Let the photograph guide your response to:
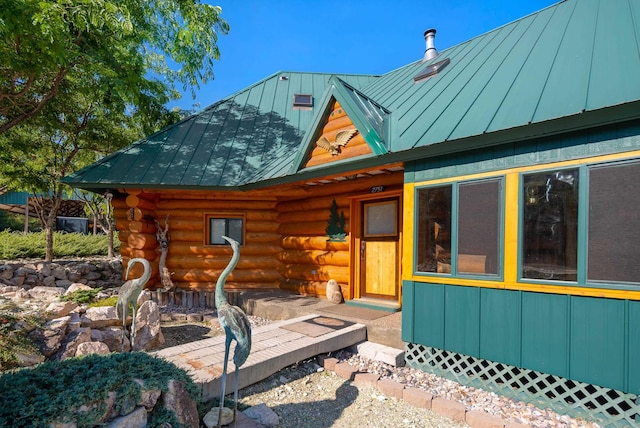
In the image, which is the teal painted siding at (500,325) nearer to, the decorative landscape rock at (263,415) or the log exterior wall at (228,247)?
the decorative landscape rock at (263,415)

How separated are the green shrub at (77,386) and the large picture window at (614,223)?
14.2 ft

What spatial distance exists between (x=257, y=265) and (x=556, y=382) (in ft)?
21.9

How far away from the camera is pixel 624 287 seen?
325 cm

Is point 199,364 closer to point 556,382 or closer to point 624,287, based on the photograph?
point 556,382

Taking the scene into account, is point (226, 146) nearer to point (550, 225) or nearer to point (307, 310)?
point (307, 310)

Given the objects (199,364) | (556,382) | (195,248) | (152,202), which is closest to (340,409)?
(199,364)

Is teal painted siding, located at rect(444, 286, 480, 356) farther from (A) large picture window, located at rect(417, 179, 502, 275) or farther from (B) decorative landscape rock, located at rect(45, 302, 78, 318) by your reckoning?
(B) decorative landscape rock, located at rect(45, 302, 78, 318)

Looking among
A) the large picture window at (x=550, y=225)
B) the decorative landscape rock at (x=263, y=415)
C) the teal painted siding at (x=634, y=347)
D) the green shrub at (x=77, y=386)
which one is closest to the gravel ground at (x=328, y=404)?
the decorative landscape rock at (x=263, y=415)

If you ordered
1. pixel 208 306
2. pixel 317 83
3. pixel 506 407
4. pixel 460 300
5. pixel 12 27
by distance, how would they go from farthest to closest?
pixel 317 83
pixel 208 306
pixel 12 27
pixel 460 300
pixel 506 407

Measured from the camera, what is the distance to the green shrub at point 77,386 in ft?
6.97

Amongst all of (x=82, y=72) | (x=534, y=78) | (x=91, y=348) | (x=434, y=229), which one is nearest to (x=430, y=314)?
(x=434, y=229)

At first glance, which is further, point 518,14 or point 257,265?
point 257,265

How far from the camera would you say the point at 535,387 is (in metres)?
3.84

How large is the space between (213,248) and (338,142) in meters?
4.79
